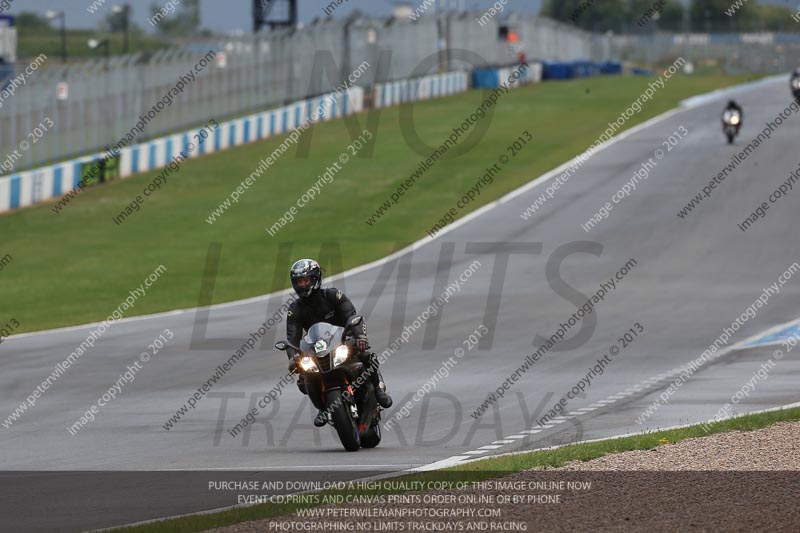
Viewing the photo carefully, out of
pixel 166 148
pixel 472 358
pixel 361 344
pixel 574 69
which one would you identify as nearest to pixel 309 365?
pixel 361 344

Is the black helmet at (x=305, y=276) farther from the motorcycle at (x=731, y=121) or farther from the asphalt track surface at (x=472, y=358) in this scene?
the motorcycle at (x=731, y=121)

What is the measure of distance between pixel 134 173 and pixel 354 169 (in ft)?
23.6

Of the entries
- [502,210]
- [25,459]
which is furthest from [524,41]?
[25,459]

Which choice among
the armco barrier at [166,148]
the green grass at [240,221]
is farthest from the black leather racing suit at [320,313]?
the armco barrier at [166,148]

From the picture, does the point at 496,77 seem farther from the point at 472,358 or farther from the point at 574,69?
the point at 472,358

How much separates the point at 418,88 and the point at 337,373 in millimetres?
55011

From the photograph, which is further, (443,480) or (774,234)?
(774,234)

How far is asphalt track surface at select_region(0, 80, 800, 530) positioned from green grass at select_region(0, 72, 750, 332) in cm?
146

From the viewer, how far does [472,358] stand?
19500 millimetres

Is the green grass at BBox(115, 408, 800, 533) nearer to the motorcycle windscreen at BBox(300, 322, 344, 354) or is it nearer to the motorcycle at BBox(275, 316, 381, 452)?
the motorcycle at BBox(275, 316, 381, 452)

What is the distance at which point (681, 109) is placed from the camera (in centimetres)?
5769

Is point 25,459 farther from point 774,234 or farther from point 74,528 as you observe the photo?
point 774,234

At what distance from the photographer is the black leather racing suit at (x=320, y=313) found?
43.6 ft

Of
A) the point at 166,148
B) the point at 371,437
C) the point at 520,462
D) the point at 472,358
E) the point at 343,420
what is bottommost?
the point at 166,148
